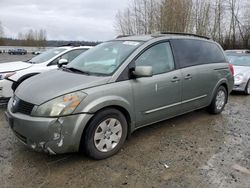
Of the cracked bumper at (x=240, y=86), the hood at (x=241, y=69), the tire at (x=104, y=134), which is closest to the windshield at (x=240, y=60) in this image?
the hood at (x=241, y=69)

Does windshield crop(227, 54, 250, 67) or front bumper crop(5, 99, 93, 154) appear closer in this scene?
front bumper crop(5, 99, 93, 154)

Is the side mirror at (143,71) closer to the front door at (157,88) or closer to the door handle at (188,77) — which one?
the front door at (157,88)

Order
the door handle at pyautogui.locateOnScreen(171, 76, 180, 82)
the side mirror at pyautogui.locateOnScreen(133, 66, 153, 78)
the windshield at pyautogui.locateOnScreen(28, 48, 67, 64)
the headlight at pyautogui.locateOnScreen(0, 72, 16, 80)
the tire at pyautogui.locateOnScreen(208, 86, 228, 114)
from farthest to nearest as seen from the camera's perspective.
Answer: the windshield at pyautogui.locateOnScreen(28, 48, 67, 64) → the headlight at pyautogui.locateOnScreen(0, 72, 16, 80) → the tire at pyautogui.locateOnScreen(208, 86, 228, 114) → the door handle at pyautogui.locateOnScreen(171, 76, 180, 82) → the side mirror at pyautogui.locateOnScreen(133, 66, 153, 78)

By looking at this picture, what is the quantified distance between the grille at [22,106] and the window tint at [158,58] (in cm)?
159

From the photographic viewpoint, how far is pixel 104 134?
9.71 feet

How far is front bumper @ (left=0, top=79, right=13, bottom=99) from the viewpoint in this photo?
191 inches

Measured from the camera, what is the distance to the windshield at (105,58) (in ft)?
10.7

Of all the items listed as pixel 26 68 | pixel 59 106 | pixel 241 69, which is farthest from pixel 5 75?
pixel 241 69

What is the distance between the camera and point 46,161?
2.93 m

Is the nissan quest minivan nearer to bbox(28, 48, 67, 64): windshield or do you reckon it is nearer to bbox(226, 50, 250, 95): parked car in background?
bbox(28, 48, 67, 64): windshield

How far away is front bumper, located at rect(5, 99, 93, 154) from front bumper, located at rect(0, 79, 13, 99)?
8.21 ft

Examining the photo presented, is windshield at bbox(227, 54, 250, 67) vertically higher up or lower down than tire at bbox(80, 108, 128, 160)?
higher up

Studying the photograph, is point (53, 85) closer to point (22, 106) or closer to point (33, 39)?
point (22, 106)

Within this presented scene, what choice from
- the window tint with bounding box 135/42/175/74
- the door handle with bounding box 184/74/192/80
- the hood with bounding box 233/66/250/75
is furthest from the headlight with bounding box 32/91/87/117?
the hood with bounding box 233/66/250/75
